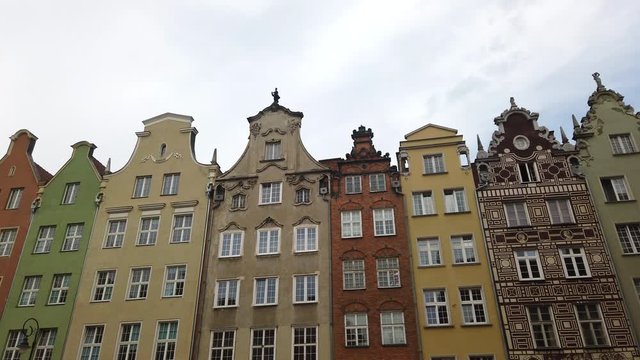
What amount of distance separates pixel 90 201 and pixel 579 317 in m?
31.9

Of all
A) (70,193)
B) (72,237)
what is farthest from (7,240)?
(70,193)

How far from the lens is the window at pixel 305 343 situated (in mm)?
28297

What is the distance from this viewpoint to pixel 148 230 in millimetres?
34094

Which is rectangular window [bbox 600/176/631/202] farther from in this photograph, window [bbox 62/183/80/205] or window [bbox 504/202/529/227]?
window [bbox 62/183/80/205]

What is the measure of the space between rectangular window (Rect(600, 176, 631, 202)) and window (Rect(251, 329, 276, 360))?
842 inches

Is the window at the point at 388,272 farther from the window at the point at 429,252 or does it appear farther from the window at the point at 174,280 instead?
the window at the point at 174,280

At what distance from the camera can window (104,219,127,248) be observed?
33906mm

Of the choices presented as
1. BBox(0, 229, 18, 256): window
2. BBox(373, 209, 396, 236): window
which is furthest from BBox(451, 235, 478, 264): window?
BBox(0, 229, 18, 256): window

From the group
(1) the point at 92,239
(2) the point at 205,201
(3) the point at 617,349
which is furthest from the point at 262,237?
(3) the point at 617,349

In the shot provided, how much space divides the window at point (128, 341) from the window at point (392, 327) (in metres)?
14.6

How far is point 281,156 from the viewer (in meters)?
35.7

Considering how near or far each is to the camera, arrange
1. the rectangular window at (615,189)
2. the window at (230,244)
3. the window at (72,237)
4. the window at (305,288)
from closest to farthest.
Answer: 1. the rectangular window at (615,189)
2. the window at (305,288)
3. the window at (230,244)
4. the window at (72,237)

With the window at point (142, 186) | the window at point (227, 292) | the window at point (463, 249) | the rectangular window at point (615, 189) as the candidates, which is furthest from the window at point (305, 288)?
the rectangular window at point (615, 189)

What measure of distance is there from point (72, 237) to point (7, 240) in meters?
4.91
